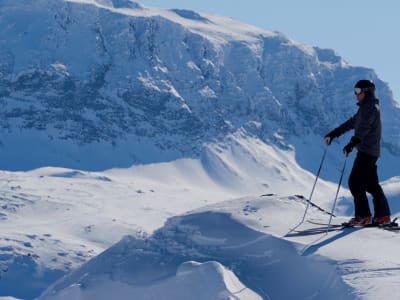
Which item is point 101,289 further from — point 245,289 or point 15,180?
point 15,180

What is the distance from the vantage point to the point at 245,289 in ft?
31.0

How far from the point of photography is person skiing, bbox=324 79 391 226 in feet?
36.3

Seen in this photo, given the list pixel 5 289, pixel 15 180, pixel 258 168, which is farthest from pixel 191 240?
pixel 258 168

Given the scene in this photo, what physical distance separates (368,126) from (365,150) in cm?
36

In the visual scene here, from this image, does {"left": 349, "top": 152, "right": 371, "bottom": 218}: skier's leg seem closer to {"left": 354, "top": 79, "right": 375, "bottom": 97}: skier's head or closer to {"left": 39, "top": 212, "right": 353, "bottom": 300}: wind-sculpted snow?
{"left": 354, "top": 79, "right": 375, "bottom": 97}: skier's head

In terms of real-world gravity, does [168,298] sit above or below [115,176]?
above

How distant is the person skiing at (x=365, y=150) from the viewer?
36.3 ft

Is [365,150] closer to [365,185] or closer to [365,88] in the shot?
[365,185]

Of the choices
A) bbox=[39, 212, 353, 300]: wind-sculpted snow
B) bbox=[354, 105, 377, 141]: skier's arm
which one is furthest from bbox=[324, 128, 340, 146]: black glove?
bbox=[39, 212, 353, 300]: wind-sculpted snow

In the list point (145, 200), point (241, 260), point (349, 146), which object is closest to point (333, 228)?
point (349, 146)

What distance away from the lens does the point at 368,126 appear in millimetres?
11062

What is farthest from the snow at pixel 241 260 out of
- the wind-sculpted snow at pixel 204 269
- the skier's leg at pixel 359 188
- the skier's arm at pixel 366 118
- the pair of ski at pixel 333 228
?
the skier's arm at pixel 366 118

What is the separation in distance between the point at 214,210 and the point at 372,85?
7.44ft

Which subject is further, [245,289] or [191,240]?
[191,240]
